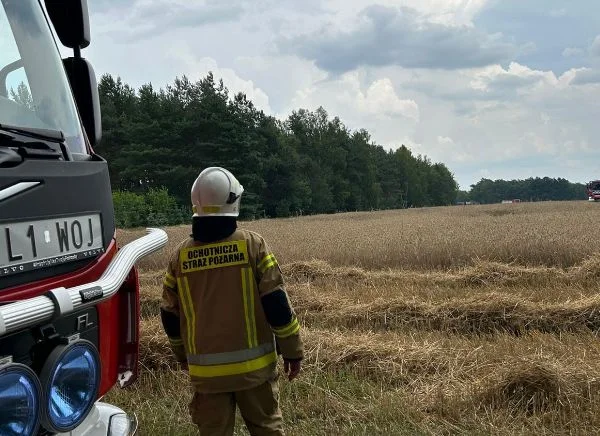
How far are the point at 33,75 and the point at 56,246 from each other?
0.83 meters

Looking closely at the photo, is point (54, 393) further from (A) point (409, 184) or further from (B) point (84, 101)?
(A) point (409, 184)

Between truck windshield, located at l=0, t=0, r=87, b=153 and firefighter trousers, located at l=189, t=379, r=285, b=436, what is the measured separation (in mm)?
1388

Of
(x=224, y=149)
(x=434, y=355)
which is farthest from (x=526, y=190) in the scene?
(x=434, y=355)

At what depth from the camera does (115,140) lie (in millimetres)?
44500

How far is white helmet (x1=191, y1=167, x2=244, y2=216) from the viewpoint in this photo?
8.75 ft

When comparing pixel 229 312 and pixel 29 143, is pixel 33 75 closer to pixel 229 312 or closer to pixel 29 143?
pixel 29 143

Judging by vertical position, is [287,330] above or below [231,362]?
above

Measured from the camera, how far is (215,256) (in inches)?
107

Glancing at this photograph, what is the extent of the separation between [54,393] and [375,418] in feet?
8.96

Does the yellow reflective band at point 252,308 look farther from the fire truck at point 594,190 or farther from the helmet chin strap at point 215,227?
the fire truck at point 594,190

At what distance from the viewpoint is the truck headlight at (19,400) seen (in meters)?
1.32

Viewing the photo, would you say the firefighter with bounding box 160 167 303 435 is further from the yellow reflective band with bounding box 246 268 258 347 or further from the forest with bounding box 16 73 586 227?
the forest with bounding box 16 73 586 227

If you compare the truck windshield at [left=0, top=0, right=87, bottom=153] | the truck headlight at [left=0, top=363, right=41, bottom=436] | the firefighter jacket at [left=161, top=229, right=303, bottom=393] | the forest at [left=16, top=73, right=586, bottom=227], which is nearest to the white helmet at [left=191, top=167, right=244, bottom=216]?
the firefighter jacket at [left=161, top=229, right=303, bottom=393]

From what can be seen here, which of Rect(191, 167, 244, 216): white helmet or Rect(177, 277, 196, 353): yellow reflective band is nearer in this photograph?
Rect(191, 167, 244, 216): white helmet
